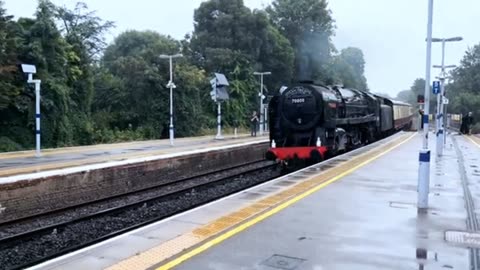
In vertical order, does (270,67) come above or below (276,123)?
above

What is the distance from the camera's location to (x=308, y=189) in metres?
10.1

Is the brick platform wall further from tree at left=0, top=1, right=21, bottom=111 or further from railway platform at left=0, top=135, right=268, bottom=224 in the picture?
tree at left=0, top=1, right=21, bottom=111

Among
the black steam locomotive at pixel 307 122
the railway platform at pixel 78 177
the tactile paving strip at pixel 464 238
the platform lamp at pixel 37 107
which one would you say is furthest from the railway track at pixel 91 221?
the platform lamp at pixel 37 107

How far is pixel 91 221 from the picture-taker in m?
10.3

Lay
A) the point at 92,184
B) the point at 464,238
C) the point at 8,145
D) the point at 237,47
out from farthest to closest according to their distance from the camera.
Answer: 1. the point at 237,47
2. the point at 8,145
3. the point at 92,184
4. the point at 464,238

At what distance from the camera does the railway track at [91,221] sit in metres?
8.13

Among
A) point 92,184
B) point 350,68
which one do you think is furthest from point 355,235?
point 350,68

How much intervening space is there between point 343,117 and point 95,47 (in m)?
31.3

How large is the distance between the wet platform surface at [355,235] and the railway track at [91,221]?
109 inches

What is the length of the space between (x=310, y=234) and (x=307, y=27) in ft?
201

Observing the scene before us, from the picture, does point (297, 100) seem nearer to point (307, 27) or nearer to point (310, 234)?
point (310, 234)

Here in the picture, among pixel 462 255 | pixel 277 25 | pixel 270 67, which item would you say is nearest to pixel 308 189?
pixel 462 255

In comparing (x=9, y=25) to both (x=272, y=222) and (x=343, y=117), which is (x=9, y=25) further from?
(x=272, y=222)

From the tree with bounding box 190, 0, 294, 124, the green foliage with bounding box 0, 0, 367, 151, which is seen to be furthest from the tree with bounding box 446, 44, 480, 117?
the tree with bounding box 190, 0, 294, 124
